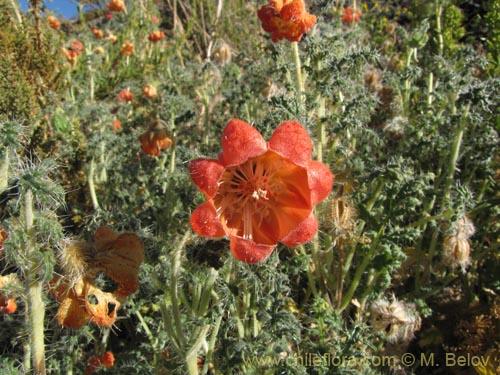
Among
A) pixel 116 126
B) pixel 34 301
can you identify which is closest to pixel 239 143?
pixel 34 301

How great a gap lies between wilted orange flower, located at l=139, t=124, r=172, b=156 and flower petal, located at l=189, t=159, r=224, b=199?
5.61ft

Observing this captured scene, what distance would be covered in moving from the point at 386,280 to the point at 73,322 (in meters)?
1.73

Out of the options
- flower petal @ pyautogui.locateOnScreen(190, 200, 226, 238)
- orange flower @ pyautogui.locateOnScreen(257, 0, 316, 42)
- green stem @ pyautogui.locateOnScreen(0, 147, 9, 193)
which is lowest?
flower petal @ pyautogui.locateOnScreen(190, 200, 226, 238)

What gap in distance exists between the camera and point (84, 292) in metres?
1.67

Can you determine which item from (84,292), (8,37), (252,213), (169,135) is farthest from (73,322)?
(8,37)

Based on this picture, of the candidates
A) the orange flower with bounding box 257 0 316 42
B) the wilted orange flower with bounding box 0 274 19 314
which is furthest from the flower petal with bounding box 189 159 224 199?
the orange flower with bounding box 257 0 316 42

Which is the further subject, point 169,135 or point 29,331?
point 169,135

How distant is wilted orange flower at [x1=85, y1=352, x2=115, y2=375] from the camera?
248 centimetres

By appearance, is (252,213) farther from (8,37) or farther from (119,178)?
(8,37)

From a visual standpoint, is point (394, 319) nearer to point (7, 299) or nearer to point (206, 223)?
point (206, 223)

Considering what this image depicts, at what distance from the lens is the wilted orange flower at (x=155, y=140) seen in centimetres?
331

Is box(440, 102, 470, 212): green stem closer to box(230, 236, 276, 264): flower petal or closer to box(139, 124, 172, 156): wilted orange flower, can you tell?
box(230, 236, 276, 264): flower petal

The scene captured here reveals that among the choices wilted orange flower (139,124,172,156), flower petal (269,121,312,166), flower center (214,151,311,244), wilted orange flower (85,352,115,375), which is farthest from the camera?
wilted orange flower (139,124,172,156)

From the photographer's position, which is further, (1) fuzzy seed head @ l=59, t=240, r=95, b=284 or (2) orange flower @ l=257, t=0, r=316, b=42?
(2) orange flower @ l=257, t=0, r=316, b=42
